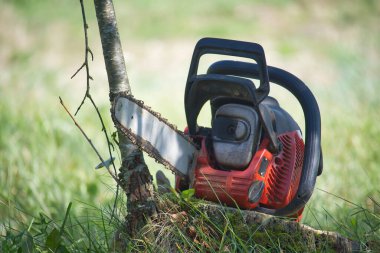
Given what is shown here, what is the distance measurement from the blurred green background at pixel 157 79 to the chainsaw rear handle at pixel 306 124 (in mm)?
316

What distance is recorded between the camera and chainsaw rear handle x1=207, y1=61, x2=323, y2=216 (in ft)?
8.50

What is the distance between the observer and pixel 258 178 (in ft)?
8.52

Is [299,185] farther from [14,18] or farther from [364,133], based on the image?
[14,18]

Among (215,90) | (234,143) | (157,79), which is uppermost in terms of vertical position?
(215,90)

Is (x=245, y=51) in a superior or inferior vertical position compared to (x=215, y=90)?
superior

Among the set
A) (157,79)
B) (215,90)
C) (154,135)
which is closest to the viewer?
(154,135)

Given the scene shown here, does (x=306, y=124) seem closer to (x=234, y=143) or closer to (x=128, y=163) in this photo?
(x=234, y=143)

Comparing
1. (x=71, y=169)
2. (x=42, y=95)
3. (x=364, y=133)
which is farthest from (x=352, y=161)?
(x=42, y=95)

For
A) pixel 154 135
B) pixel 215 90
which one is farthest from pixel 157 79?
pixel 154 135

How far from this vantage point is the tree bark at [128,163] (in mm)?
2631

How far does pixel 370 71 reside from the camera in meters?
7.98

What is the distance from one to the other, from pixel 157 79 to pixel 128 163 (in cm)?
661

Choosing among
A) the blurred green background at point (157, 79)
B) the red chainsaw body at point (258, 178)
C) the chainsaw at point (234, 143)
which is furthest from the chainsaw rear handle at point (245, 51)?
the blurred green background at point (157, 79)

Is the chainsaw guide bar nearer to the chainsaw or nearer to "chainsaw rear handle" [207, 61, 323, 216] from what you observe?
the chainsaw
